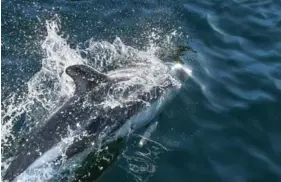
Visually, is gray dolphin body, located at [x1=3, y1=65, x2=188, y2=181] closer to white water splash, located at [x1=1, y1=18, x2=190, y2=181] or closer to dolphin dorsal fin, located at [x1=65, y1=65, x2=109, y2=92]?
dolphin dorsal fin, located at [x1=65, y1=65, x2=109, y2=92]

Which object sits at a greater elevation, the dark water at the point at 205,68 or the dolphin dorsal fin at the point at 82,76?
the dolphin dorsal fin at the point at 82,76

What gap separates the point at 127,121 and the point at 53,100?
4.90 ft

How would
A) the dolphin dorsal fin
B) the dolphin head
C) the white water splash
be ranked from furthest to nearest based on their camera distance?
the dolphin head → the white water splash → the dolphin dorsal fin

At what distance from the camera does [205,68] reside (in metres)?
10.2

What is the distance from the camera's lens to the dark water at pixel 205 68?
779cm

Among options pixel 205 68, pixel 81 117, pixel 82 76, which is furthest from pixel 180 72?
pixel 81 117

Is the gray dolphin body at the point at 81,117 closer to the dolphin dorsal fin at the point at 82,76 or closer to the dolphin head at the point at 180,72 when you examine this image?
the dolphin dorsal fin at the point at 82,76

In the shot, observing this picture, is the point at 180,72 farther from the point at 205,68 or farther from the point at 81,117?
the point at 81,117

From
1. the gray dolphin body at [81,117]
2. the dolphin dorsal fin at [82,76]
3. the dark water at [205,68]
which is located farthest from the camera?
the dark water at [205,68]

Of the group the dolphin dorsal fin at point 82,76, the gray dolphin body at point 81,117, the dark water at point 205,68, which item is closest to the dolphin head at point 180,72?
the dark water at point 205,68

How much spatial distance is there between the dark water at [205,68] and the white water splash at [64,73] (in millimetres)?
321

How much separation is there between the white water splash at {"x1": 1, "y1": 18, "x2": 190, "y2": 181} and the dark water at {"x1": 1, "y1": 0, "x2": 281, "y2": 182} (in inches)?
12.6

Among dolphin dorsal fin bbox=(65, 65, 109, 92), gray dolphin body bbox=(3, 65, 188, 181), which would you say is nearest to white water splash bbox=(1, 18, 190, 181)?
gray dolphin body bbox=(3, 65, 188, 181)

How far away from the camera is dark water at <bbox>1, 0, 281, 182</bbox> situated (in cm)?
779
